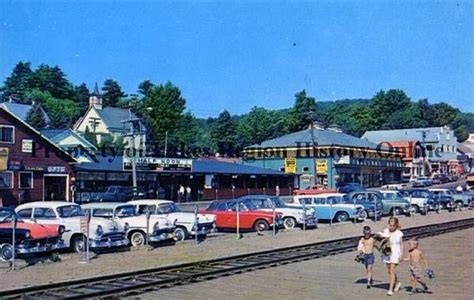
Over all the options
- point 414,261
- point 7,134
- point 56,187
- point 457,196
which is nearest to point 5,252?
point 414,261

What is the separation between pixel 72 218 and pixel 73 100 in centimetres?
10442

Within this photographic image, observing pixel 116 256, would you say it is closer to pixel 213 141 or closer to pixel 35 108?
pixel 35 108

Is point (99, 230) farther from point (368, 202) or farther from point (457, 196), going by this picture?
point (457, 196)

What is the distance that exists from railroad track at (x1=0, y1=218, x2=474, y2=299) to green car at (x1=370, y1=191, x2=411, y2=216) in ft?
49.1

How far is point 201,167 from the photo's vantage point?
59.5 m

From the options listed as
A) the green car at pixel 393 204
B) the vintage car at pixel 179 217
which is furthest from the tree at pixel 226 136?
the vintage car at pixel 179 217

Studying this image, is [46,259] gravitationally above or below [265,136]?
below

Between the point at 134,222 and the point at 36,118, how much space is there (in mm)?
62223

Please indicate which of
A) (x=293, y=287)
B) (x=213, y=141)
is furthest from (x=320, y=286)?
(x=213, y=141)

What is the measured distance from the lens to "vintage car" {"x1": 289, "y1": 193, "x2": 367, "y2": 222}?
107 feet

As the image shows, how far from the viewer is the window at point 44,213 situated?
66.1 ft

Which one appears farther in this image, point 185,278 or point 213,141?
point 213,141

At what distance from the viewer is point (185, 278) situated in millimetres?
15164

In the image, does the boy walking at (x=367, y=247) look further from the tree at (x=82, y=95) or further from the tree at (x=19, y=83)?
the tree at (x=82, y=95)
